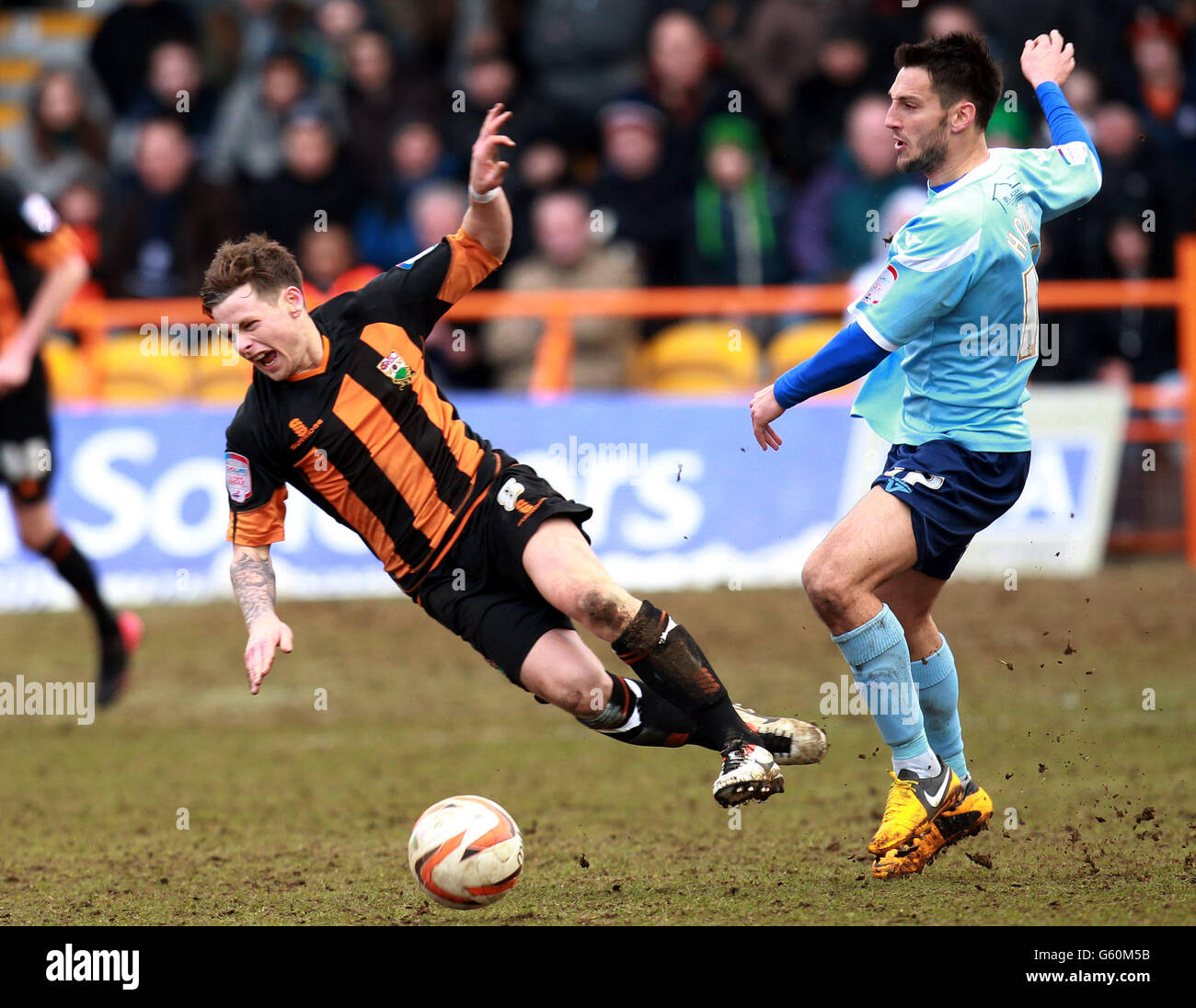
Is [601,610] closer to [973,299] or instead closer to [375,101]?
[973,299]

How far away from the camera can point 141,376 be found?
1124cm

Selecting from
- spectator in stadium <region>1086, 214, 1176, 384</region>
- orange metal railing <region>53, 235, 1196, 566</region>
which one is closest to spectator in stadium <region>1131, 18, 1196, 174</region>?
spectator in stadium <region>1086, 214, 1176, 384</region>

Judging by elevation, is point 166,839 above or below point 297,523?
below

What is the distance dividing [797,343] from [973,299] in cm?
556

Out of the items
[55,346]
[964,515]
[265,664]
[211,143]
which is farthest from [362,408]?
[211,143]

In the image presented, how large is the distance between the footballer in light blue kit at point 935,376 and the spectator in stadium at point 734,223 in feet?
19.6

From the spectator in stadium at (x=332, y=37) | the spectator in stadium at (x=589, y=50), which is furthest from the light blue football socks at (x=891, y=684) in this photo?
the spectator in stadium at (x=332, y=37)

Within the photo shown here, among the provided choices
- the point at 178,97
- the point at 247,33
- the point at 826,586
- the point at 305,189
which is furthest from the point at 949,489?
the point at 247,33

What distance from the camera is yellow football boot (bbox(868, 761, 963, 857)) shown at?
16.8ft

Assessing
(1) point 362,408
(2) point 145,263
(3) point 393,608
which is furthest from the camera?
(2) point 145,263

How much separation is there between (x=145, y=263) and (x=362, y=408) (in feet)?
25.6

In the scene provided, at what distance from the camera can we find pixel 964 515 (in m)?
5.16

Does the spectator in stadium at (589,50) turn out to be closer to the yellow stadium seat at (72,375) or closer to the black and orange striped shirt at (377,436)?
the yellow stadium seat at (72,375)

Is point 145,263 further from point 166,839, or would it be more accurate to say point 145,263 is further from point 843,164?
point 166,839
